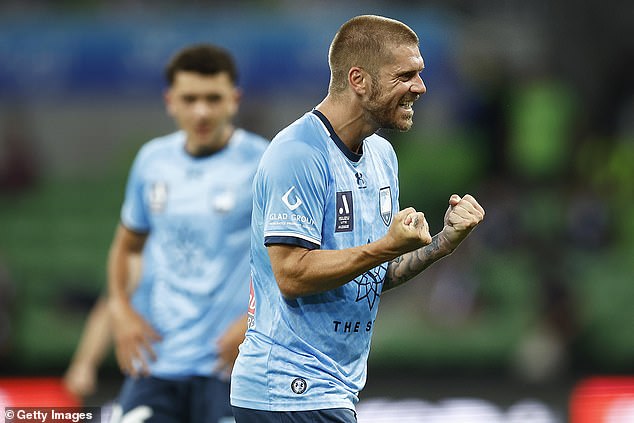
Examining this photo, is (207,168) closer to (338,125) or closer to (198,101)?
(198,101)

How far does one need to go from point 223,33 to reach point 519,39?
14.4 ft

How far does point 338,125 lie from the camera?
15.1ft

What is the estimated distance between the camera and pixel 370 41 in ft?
14.8

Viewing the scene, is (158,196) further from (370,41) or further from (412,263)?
(370,41)

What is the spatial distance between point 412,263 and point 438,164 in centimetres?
977

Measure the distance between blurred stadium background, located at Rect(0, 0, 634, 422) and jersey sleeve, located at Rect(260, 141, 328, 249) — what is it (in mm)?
5404

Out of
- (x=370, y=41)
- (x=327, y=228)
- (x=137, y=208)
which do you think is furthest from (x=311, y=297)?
(x=137, y=208)

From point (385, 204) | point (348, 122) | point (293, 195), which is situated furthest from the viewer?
point (385, 204)

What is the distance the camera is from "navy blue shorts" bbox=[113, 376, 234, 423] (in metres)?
5.98

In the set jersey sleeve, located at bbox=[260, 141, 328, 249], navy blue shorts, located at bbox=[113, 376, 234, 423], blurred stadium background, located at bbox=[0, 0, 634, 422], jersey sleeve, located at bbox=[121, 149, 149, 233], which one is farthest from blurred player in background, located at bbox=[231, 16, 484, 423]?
blurred stadium background, located at bbox=[0, 0, 634, 422]

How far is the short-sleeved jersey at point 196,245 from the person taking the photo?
6.10 metres

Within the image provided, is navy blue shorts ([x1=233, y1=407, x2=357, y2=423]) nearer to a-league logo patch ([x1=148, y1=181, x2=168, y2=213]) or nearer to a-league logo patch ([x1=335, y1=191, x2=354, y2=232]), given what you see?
a-league logo patch ([x1=335, y1=191, x2=354, y2=232])

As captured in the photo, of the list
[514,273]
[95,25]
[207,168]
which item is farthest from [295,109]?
[207,168]

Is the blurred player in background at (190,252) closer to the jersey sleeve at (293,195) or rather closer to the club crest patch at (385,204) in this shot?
the club crest patch at (385,204)
